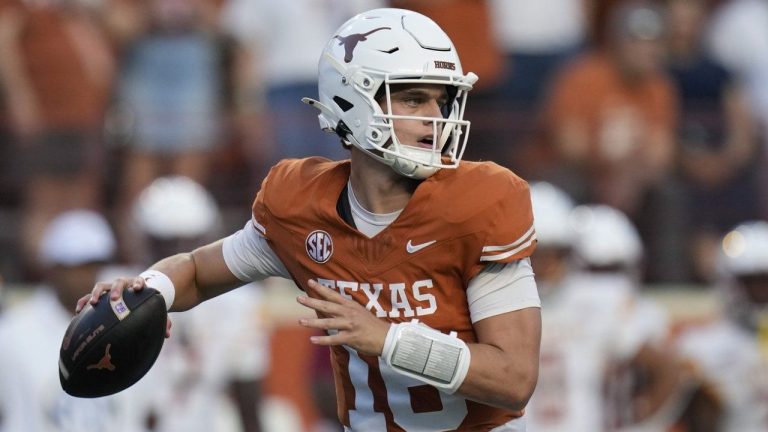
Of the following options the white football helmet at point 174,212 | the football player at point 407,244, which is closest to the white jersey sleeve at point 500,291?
the football player at point 407,244

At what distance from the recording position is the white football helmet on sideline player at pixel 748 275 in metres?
8.06

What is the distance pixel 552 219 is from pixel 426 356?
3.91m

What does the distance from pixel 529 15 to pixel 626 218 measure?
1309 mm

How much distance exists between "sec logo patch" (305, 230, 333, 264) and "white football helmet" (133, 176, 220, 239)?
3.06m

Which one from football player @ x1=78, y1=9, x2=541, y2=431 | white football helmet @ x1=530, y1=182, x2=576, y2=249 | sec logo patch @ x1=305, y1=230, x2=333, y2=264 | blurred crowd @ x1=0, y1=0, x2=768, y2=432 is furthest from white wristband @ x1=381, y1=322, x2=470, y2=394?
white football helmet @ x1=530, y1=182, x2=576, y2=249

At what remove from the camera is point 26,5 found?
27.1 ft

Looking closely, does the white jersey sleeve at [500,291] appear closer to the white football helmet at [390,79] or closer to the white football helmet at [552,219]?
the white football helmet at [390,79]

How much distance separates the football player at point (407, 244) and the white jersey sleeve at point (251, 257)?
2cm

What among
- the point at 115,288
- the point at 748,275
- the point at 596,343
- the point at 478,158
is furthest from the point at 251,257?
the point at 748,275

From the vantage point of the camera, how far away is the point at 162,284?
14.5 ft

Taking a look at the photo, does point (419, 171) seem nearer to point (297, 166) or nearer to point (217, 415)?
point (297, 166)

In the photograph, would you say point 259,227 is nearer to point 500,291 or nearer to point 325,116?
point 325,116

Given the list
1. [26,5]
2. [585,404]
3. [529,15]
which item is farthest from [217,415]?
[529,15]

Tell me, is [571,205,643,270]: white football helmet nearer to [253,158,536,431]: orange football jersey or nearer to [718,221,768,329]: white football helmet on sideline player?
[718,221,768,329]: white football helmet on sideline player
